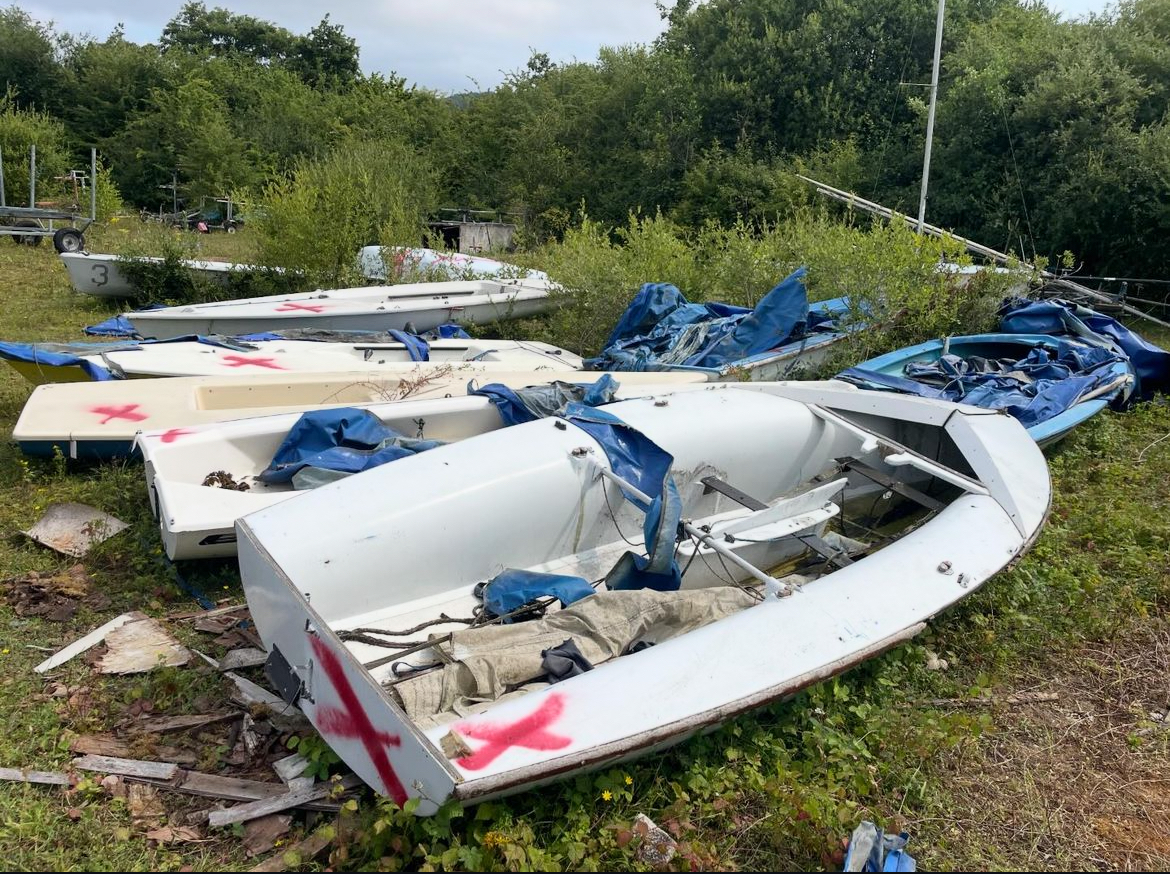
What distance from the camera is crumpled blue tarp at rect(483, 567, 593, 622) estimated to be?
320 cm

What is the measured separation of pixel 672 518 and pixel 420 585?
1.01m

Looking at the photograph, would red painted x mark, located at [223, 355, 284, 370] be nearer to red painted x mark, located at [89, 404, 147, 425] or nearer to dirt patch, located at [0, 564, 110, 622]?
red painted x mark, located at [89, 404, 147, 425]

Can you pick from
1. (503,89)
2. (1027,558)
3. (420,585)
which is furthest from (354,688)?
(503,89)

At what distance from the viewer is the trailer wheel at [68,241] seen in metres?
12.9

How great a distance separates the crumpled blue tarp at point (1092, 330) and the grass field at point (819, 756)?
11.9 ft

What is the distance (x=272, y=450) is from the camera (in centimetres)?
446

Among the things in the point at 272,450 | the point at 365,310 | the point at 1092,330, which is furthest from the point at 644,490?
the point at 1092,330

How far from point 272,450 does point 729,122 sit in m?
19.5

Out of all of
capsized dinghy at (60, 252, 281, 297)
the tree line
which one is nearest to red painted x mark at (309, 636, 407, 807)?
capsized dinghy at (60, 252, 281, 297)

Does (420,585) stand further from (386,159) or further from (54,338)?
(386,159)

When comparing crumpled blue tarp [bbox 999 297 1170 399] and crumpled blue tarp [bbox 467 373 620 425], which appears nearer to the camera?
crumpled blue tarp [bbox 467 373 620 425]

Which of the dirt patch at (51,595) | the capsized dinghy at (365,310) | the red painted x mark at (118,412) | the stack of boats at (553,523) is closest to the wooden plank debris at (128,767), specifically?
the stack of boats at (553,523)

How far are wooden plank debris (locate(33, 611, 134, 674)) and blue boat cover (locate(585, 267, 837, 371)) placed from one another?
4390 millimetres

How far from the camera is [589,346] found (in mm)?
8461
